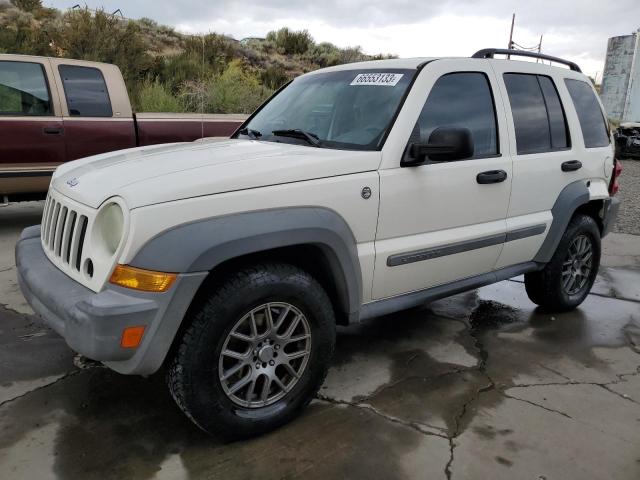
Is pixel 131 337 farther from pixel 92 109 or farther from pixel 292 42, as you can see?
pixel 292 42

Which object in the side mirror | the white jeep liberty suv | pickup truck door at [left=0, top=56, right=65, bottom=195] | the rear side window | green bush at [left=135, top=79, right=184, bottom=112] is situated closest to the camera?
the white jeep liberty suv

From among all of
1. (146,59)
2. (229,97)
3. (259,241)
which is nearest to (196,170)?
(259,241)

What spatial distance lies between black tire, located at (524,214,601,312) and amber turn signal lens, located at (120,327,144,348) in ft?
10.3

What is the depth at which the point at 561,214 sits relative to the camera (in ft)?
12.9

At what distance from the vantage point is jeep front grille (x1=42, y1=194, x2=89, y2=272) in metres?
2.49

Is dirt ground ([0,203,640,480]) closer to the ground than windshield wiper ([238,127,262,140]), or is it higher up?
closer to the ground

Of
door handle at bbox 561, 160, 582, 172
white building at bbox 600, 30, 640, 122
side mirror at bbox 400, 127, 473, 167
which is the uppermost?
white building at bbox 600, 30, 640, 122

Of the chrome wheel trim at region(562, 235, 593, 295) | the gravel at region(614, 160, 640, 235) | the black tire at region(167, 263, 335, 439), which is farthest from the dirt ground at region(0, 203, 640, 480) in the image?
the gravel at region(614, 160, 640, 235)

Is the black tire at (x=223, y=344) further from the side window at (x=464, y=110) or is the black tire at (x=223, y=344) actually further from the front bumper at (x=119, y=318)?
the side window at (x=464, y=110)

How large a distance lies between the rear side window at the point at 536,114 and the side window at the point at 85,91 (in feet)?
16.0

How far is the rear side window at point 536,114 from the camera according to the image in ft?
12.0

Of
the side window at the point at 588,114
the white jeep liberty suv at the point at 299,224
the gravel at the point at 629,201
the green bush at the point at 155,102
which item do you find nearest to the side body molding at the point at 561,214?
the white jeep liberty suv at the point at 299,224

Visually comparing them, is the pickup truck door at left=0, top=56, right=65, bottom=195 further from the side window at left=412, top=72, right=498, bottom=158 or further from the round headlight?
the side window at left=412, top=72, right=498, bottom=158

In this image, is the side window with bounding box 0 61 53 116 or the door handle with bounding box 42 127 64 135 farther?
the door handle with bounding box 42 127 64 135
